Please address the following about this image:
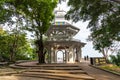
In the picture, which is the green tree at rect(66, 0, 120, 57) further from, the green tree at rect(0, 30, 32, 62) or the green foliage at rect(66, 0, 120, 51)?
the green tree at rect(0, 30, 32, 62)

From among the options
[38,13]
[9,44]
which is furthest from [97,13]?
[9,44]

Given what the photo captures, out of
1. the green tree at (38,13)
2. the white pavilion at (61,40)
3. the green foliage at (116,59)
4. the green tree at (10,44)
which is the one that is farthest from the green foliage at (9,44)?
the green foliage at (116,59)

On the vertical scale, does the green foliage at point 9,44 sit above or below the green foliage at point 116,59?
above

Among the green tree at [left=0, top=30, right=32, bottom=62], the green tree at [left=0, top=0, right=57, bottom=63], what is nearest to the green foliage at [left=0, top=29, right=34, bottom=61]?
the green tree at [left=0, top=30, right=32, bottom=62]

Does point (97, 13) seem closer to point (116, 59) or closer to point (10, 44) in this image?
point (116, 59)

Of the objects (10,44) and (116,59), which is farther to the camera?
(10,44)

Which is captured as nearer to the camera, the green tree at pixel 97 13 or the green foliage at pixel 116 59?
the green tree at pixel 97 13

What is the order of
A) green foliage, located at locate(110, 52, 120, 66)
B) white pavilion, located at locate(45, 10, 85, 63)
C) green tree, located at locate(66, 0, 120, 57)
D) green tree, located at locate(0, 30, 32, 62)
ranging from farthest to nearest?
green tree, located at locate(0, 30, 32, 62)
green foliage, located at locate(110, 52, 120, 66)
white pavilion, located at locate(45, 10, 85, 63)
green tree, located at locate(66, 0, 120, 57)

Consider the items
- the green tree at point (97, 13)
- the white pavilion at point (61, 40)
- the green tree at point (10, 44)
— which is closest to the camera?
the green tree at point (97, 13)

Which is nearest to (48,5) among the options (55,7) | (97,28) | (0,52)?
(55,7)

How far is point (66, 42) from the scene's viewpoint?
26.3 metres

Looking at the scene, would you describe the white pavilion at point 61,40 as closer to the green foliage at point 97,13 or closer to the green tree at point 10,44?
the green foliage at point 97,13

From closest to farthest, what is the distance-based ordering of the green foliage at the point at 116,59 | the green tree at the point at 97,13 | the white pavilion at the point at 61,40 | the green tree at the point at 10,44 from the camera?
1. the green tree at the point at 97,13
2. the white pavilion at the point at 61,40
3. the green foliage at the point at 116,59
4. the green tree at the point at 10,44

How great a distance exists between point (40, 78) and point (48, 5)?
1484 centimetres
